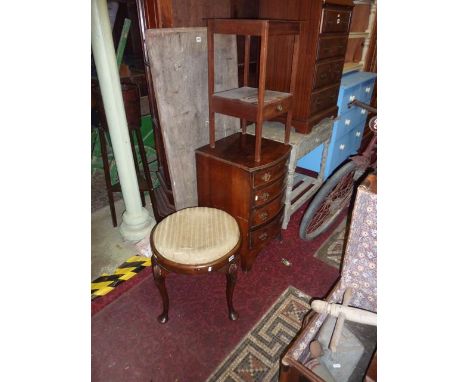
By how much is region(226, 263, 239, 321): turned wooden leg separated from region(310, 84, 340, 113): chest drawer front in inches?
64.2

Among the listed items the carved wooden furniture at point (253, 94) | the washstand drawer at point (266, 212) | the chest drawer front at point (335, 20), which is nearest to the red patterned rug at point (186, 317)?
the washstand drawer at point (266, 212)

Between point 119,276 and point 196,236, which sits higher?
point 196,236

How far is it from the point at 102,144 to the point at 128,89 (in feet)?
1.74

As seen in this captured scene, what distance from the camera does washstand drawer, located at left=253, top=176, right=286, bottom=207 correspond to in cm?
221

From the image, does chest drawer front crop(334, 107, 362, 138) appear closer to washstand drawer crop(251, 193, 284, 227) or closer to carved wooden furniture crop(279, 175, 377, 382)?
washstand drawer crop(251, 193, 284, 227)

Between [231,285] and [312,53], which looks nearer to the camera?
[231,285]

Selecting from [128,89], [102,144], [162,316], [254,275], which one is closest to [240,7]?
[128,89]

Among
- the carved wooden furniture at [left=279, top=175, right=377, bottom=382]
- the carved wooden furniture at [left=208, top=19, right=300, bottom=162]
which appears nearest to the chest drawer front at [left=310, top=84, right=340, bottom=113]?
the carved wooden furniture at [left=208, top=19, right=300, bottom=162]

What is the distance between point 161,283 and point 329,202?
1828 millimetres

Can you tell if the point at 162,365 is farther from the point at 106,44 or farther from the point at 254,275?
the point at 106,44

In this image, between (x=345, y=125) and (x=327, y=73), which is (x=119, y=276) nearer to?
(x=327, y=73)

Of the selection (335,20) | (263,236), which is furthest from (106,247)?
(335,20)

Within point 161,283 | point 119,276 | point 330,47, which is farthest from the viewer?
point 330,47

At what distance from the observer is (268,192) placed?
2.29 m
